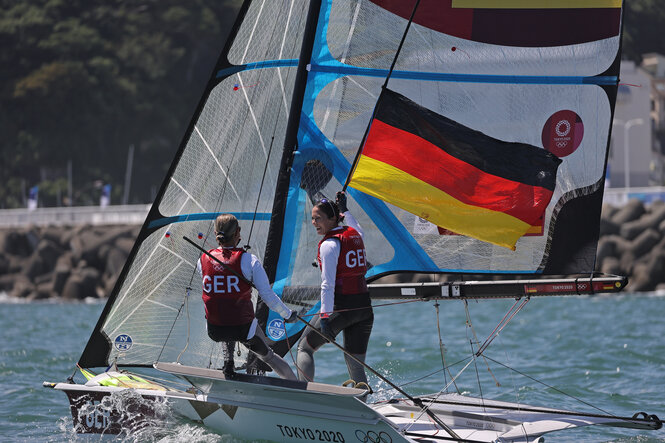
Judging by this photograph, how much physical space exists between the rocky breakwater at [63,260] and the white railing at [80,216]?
2.32 ft

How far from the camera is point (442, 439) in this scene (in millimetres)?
5918

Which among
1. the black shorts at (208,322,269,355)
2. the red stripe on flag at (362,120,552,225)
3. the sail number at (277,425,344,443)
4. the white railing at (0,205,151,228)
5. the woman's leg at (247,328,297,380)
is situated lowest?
the sail number at (277,425,344,443)

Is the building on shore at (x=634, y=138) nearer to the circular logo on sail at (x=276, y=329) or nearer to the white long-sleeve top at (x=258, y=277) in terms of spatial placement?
the circular logo on sail at (x=276, y=329)

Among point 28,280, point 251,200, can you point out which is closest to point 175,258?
point 251,200

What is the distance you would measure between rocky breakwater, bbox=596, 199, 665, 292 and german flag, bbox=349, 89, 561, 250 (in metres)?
19.0

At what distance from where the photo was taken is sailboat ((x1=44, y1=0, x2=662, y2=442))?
6.50m

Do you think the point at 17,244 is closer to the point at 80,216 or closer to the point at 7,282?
the point at 7,282

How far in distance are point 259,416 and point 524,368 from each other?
5.53 metres

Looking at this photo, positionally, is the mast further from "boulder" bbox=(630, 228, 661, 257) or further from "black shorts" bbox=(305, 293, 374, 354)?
"boulder" bbox=(630, 228, 661, 257)

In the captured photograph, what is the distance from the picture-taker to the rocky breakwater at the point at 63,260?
3048 cm

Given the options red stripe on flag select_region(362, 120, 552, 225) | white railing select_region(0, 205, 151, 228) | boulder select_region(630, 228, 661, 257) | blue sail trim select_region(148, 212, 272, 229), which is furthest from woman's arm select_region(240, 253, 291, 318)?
white railing select_region(0, 205, 151, 228)

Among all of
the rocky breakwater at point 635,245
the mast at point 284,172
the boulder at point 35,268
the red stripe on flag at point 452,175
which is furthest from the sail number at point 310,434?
the boulder at point 35,268

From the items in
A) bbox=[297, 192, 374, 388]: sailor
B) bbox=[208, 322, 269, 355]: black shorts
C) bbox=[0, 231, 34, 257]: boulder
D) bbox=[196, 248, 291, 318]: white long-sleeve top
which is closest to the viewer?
bbox=[196, 248, 291, 318]: white long-sleeve top

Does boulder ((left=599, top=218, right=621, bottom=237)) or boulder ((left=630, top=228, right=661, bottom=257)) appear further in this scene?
boulder ((left=599, top=218, right=621, bottom=237))
